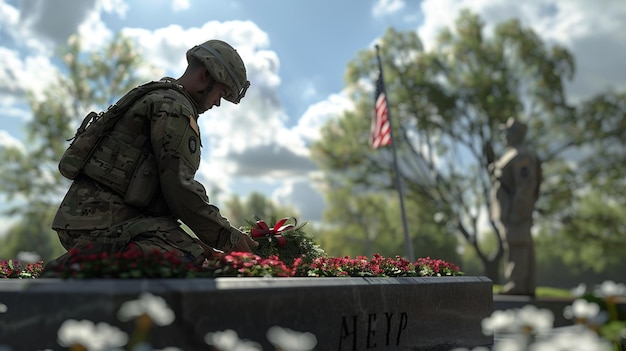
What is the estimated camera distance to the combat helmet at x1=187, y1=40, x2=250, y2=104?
398 cm

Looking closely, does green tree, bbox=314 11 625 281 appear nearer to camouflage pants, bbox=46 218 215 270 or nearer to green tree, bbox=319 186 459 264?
green tree, bbox=319 186 459 264

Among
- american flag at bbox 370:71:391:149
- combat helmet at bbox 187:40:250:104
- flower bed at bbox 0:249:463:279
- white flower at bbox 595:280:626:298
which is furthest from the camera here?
american flag at bbox 370:71:391:149

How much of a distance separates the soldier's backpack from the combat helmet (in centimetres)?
30

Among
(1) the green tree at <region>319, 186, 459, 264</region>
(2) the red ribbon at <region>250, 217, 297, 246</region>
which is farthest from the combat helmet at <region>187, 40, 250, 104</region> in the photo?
(1) the green tree at <region>319, 186, 459, 264</region>

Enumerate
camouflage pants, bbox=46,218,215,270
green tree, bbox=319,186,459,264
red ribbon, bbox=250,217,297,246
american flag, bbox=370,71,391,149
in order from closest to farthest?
camouflage pants, bbox=46,218,215,270 < red ribbon, bbox=250,217,297,246 < american flag, bbox=370,71,391,149 < green tree, bbox=319,186,459,264

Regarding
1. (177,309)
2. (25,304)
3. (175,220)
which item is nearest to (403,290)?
(175,220)

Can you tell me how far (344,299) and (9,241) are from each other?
186 feet

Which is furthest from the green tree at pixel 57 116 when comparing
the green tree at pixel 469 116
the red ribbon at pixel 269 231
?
the red ribbon at pixel 269 231

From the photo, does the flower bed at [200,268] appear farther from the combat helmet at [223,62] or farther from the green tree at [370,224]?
the green tree at [370,224]

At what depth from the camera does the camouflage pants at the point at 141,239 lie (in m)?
3.56

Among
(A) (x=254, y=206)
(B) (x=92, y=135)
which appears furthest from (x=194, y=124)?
(A) (x=254, y=206)

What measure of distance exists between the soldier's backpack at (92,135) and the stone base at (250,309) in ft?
2.70

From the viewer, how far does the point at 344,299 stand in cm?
357

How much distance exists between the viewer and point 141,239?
362 cm
